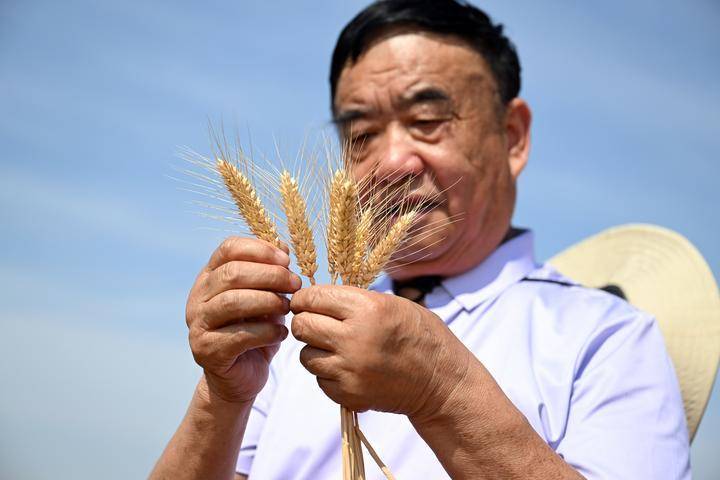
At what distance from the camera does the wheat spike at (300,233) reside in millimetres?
1499

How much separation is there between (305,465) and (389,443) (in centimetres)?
30

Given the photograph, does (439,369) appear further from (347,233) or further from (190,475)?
(190,475)

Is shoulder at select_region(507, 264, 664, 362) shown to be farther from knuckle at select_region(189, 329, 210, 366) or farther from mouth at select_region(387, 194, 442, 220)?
knuckle at select_region(189, 329, 210, 366)

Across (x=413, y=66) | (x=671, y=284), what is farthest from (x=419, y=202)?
(x=671, y=284)

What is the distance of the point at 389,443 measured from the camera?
210 centimetres

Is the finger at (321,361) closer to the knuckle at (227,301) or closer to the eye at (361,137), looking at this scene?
the knuckle at (227,301)

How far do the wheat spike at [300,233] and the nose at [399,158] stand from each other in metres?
0.85

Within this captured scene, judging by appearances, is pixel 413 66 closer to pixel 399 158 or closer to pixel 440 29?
pixel 440 29

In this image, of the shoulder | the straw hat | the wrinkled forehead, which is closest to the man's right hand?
the shoulder

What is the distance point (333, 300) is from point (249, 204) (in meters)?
0.33

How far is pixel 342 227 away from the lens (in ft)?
4.75

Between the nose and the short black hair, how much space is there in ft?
1.32

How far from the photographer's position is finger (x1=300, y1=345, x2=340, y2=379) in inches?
54.4

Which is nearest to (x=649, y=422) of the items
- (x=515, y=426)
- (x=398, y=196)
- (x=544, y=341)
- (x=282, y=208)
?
(x=544, y=341)
